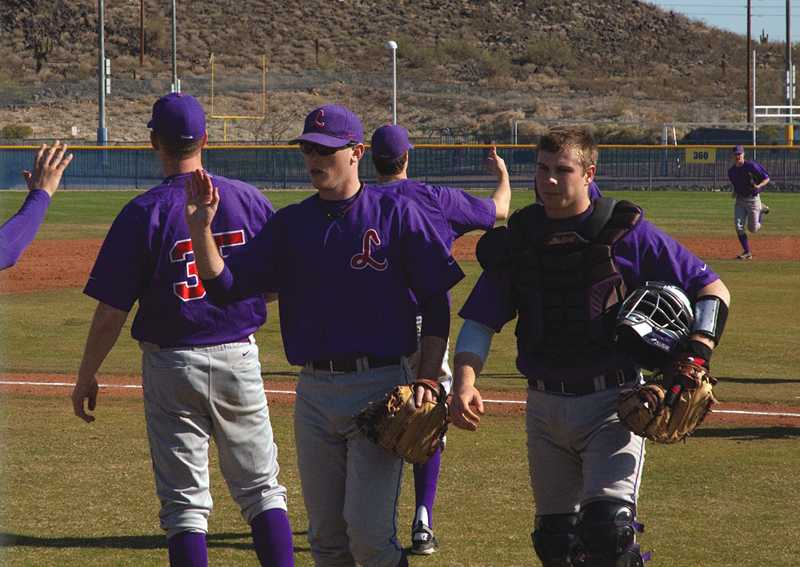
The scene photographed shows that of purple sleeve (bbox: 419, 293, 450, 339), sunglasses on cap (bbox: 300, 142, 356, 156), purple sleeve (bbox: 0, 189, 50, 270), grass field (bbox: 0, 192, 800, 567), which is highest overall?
sunglasses on cap (bbox: 300, 142, 356, 156)

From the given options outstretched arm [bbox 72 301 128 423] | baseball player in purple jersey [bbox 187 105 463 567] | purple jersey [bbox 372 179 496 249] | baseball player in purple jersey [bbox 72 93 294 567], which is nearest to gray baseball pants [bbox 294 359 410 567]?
baseball player in purple jersey [bbox 187 105 463 567]

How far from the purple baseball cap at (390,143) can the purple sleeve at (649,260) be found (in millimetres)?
2485

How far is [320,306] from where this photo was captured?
17.0 ft

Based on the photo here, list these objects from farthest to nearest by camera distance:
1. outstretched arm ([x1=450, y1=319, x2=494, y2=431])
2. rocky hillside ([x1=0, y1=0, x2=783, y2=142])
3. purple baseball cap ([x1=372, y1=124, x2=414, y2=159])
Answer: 1. rocky hillside ([x1=0, y1=0, x2=783, y2=142])
2. purple baseball cap ([x1=372, y1=124, x2=414, y2=159])
3. outstretched arm ([x1=450, y1=319, x2=494, y2=431])

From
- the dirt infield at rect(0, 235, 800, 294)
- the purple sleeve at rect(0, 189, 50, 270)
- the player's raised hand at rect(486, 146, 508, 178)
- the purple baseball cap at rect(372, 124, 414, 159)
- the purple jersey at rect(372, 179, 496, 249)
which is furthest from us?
the dirt infield at rect(0, 235, 800, 294)

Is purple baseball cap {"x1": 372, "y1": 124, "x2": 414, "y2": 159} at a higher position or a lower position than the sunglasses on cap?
higher

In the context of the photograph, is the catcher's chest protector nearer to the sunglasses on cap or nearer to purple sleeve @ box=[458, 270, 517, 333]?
purple sleeve @ box=[458, 270, 517, 333]

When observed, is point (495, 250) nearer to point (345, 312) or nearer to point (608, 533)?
point (345, 312)

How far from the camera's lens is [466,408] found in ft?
16.0

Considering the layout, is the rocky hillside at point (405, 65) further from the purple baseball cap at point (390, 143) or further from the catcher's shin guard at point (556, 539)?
the catcher's shin guard at point (556, 539)

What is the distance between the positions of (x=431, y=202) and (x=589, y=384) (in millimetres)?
2189

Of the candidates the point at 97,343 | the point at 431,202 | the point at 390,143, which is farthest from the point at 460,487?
the point at 97,343

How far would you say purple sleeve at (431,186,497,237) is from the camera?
24.0 ft

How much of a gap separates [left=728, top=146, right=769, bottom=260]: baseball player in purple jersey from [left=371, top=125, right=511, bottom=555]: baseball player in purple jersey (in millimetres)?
16890
